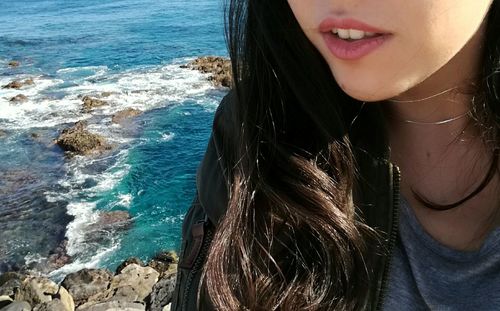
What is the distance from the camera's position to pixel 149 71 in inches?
785

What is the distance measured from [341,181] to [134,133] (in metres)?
13.3

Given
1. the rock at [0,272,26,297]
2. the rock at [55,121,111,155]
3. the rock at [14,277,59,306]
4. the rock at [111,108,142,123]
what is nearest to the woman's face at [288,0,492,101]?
the rock at [14,277,59,306]

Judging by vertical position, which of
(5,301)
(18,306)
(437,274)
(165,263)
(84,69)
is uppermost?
(437,274)

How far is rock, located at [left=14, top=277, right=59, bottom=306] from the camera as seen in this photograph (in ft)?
24.6

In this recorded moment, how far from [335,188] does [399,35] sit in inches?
16.6

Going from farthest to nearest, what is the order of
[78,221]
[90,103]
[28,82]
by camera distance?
[28,82] → [90,103] → [78,221]

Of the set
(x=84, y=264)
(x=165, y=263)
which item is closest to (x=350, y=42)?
(x=165, y=263)

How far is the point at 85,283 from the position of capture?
26.1ft

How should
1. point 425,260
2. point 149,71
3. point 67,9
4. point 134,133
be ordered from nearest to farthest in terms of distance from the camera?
point 425,260, point 134,133, point 149,71, point 67,9

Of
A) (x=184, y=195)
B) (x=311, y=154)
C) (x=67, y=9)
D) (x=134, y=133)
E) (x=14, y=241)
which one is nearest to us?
(x=311, y=154)

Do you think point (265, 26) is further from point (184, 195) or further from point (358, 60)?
point (184, 195)

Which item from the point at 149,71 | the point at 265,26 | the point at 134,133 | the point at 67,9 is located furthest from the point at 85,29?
the point at 265,26

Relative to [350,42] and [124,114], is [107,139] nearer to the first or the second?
[124,114]

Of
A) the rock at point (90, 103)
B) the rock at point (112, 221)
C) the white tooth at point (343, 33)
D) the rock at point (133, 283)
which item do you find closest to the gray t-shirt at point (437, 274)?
the white tooth at point (343, 33)
